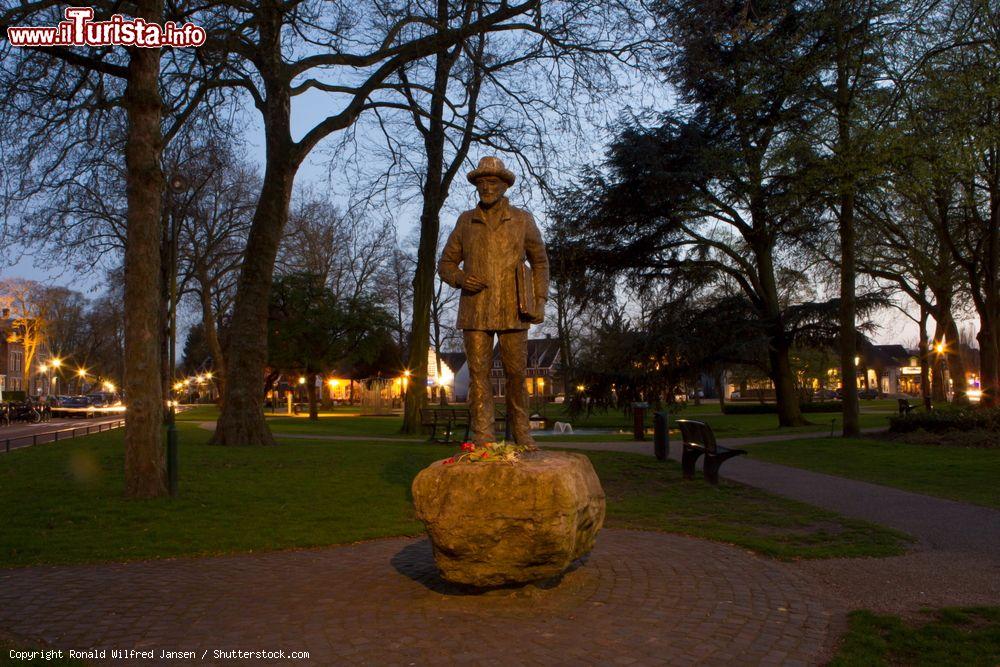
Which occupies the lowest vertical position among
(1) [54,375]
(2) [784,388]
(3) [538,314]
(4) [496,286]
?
(2) [784,388]

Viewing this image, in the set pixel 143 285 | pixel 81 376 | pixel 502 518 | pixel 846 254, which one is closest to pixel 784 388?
pixel 846 254

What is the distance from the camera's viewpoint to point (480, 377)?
22.7 ft

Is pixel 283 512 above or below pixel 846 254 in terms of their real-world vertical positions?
below

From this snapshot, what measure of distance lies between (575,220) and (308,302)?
57.6ft

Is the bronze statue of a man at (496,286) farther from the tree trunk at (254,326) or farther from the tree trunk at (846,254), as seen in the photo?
the tree trunk at (846,254)

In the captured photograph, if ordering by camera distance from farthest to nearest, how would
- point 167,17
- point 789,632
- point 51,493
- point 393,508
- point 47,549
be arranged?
1. point 167,17
2. point 51,493
3. point 393,508
4. point 47,549
5. point 789,632

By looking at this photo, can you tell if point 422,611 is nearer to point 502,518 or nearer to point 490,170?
point 502,518

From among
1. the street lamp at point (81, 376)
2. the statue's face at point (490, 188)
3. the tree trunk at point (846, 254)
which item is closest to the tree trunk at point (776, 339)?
the tree trunk at point (846, 254)

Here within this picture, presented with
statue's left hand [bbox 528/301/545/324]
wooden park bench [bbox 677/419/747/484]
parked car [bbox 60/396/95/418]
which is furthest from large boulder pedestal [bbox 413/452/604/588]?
parked car [bbox 60/396/95/418]

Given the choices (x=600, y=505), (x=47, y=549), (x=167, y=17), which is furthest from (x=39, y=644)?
(x=167, y=17)

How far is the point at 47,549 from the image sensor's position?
24.1ft

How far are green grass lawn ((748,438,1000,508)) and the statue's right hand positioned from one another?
790cm

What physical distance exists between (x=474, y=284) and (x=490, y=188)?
875 mm

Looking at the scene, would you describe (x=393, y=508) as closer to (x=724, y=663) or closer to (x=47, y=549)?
(x=47, y=549)
